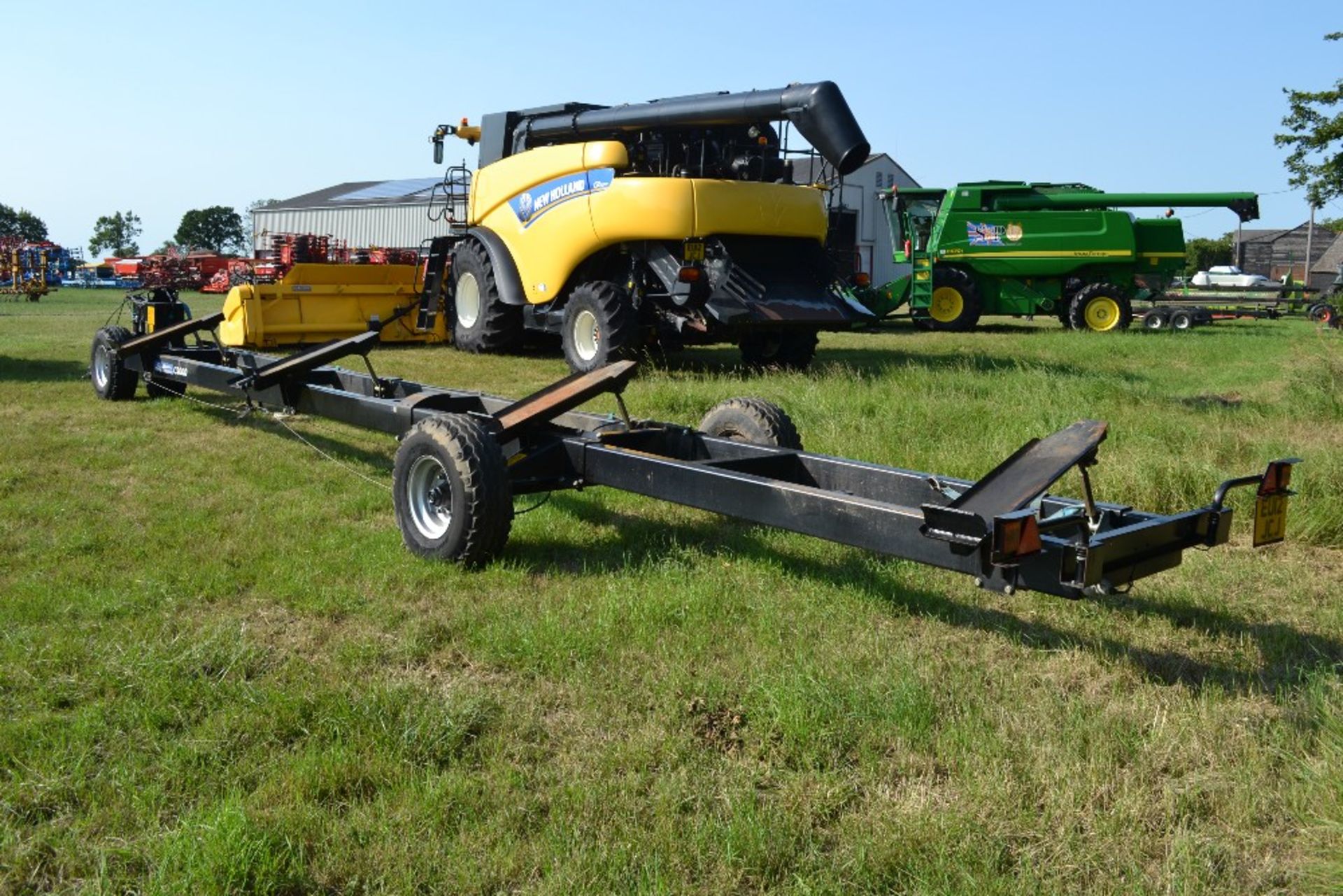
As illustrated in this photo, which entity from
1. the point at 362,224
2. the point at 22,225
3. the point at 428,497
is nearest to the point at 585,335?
the point at 428,497

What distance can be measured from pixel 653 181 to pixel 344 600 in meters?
7.04

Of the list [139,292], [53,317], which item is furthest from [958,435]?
[53,317]

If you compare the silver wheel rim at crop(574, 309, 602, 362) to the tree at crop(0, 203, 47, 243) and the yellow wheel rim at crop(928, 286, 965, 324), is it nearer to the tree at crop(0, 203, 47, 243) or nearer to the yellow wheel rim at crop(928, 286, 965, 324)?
the yellow wheel rim at crop(928, 286, 965, 324)

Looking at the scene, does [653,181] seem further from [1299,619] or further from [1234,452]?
[1299,619]

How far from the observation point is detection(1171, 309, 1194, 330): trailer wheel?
24734mm

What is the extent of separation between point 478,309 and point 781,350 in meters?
3.72

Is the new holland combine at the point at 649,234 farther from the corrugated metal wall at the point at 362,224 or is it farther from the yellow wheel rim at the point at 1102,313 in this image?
the corrugated metal wall at the point at 362,224

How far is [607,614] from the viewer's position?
14.1 ft

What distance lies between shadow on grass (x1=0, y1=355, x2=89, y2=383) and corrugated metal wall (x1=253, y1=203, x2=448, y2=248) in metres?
28.8

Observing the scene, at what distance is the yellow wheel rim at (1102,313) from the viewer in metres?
21.7

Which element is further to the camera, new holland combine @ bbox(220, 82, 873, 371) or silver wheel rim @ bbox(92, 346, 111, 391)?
new holland combine @ bbox(220, 82, 873, 371)

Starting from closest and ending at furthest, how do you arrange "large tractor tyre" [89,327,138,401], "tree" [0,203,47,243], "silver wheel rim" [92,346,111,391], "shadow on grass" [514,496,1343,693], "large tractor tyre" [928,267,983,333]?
1. "shadow on grass" [514,496,1343,693]
2. "large tractor tyre" [89,327,138,401]
3. "silver wheel rim" [92,346,111,391]
4. "large tractor tyre" [928,267,983,333]
5. "tree" [0,203,47,243]

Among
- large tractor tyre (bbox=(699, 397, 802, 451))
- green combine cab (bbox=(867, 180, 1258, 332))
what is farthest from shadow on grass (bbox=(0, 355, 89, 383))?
green combine cab (bbox=(867, 180, 1258, 332))

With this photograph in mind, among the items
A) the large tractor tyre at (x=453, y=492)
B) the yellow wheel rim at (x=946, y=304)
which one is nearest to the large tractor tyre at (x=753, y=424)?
the large tractor tyre at (x=453, y=492)
